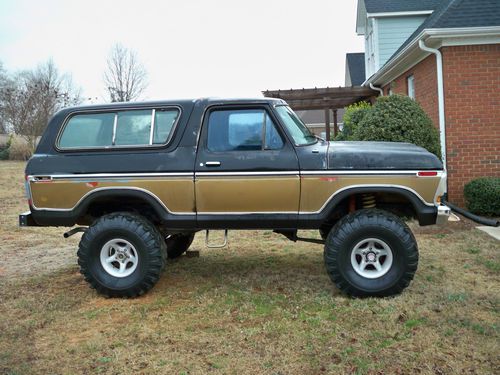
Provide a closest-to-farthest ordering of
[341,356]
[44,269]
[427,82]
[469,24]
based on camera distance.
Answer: [341,356]
[44,269]
[469,24]
[427,82]

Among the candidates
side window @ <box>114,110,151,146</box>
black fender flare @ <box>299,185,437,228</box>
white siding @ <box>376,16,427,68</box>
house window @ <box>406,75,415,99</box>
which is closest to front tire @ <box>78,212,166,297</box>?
side window @ <box>114,110,151,146</box>

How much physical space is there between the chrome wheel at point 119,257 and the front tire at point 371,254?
2.01 meters

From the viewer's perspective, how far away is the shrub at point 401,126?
8.95 m

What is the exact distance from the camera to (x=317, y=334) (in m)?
4.05

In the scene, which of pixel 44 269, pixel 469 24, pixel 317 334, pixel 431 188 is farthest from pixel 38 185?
pixel 469 24

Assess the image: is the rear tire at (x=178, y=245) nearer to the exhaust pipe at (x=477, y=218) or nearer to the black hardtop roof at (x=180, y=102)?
the black hardtop roof at (x=180, y=102)

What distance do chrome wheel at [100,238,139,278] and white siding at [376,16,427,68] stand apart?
1304 cm

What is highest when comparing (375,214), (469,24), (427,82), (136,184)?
(469,24)

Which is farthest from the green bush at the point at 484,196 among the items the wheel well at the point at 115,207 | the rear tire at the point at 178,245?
the wheel well at the point at 115,207

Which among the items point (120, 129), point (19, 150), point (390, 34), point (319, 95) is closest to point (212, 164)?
point (120, 129)

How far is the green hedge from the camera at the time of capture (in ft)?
29.4

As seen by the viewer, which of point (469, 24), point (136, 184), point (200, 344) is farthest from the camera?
point (469, 24)

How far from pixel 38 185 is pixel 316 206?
9.35ft

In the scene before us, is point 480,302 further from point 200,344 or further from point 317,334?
point 200,344
